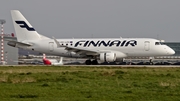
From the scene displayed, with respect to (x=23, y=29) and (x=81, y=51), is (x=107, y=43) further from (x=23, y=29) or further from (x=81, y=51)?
(x=23, y=29)

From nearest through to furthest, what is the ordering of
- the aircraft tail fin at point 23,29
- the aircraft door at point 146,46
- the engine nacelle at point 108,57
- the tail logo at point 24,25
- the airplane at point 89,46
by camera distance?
the engine nacelle at point 108,57
the aircraft door at point 146,46
the airplane at point 89,46
the aircraft tail fin at point 23,29
the tail logo at point 24,25

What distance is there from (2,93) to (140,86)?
23.1ft

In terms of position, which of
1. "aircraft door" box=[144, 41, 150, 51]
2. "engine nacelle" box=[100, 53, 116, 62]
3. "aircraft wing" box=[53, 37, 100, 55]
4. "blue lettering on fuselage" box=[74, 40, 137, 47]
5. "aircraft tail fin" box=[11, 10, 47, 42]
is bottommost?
"engine nacelle" box=[100, 53, 116, 62]

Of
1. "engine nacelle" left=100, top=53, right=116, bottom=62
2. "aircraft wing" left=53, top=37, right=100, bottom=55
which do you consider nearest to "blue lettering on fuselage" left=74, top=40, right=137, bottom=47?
"aircraft wing" left=53, top=37, right=100, bottom=55

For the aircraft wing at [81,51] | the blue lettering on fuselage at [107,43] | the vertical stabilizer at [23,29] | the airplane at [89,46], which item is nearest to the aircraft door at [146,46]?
the airplane at [89,46]

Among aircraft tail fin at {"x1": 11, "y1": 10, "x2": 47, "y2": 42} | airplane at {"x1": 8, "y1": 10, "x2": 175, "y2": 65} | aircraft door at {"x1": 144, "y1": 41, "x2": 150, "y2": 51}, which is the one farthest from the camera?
aircraft tail fin at {"x1": 11, "y1": 10, "x2": 47, "y2": 42}

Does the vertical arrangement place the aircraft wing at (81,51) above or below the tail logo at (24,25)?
below

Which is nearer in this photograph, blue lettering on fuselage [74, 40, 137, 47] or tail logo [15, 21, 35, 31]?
blue lettering on fuselage [74, 40, 137, 47]

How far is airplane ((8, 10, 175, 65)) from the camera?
47656mm

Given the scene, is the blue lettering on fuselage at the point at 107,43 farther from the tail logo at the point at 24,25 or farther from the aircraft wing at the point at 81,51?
the tail logo at the point at 24,25

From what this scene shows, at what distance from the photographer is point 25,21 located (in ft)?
169

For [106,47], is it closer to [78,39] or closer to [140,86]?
[78,39]

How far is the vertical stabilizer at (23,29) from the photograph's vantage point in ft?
167

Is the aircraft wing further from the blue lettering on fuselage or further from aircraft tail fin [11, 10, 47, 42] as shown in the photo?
aircraft tail fin [11, 10, 47, 42]
